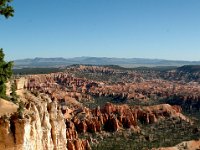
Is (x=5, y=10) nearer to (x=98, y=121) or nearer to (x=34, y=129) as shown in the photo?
(x=34, y=129)

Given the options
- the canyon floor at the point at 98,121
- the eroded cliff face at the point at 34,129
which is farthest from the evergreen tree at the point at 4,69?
the eroded cliff face at the point at 34,129

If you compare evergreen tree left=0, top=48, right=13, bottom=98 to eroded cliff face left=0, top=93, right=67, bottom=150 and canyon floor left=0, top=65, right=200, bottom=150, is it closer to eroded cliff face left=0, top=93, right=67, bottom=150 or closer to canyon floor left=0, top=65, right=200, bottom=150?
canyon floor left=0, top=65, right=200, bottom=150

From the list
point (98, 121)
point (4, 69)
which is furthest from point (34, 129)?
point (98, 121)

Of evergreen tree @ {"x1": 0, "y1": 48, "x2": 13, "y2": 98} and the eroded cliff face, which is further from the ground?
evergreen tree @ {"x1": 0, "y1": 48, "x2": 13, "y2": 98}

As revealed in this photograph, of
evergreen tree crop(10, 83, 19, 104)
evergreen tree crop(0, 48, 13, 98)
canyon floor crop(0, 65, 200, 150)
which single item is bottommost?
canyon floor crop(0, 65, 200, 150)

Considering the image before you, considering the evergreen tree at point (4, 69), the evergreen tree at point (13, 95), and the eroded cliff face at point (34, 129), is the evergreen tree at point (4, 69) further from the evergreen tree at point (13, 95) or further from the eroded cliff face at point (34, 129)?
the eroded cliff face at point (34, 129)

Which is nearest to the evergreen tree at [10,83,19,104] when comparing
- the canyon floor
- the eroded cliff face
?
the canyon floor

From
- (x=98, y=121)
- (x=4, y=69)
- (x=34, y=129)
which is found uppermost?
(x=4, y=69)

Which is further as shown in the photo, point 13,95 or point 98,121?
point 98,121

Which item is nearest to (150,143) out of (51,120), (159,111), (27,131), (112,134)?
(112,134)
